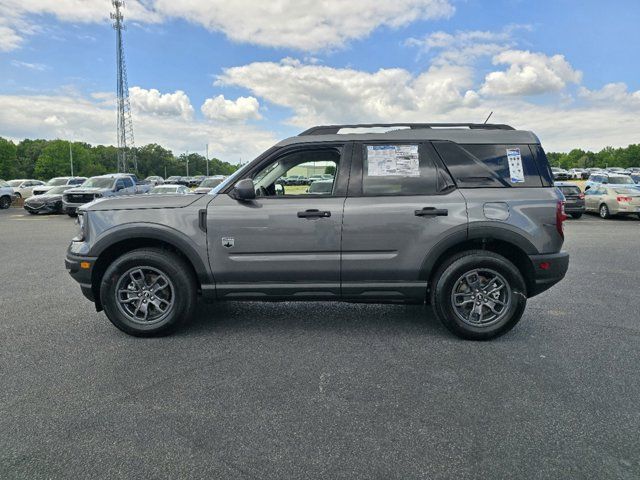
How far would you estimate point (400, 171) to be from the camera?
13.9ft

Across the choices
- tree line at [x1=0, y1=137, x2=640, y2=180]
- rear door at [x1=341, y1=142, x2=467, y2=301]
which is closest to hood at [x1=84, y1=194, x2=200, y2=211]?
rear door at [x1=341, y1=142, x2=467, y2=301]

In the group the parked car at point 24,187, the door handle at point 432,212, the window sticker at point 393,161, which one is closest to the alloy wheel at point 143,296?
the window sticker at point 393,161

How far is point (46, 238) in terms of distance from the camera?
12055 mm

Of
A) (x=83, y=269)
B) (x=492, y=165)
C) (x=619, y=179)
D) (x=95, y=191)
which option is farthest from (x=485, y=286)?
(x=619, y=179)

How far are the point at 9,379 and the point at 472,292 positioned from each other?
3.86 metres

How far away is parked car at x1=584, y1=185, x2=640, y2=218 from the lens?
16.2 metres

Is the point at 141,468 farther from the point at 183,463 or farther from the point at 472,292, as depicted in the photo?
the point at 472,292

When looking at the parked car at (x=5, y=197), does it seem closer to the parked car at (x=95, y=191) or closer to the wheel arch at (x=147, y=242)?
the parked car at (x=95, y=191)

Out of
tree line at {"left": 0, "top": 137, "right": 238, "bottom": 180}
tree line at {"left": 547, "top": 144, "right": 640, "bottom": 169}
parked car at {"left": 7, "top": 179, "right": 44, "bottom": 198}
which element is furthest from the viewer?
tree line at {"left": 547, "top": 144, "right": 640, "bottom": 169}

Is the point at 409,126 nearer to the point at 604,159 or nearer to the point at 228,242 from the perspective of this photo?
the point at 228,242

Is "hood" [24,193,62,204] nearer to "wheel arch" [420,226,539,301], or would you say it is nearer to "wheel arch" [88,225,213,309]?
"wheel arch" [88,225,213,309]

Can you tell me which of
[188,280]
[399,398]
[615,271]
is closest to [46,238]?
[188,280]

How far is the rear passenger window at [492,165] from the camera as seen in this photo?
13.8 ft

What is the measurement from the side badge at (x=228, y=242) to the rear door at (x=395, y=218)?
3.34 feet
